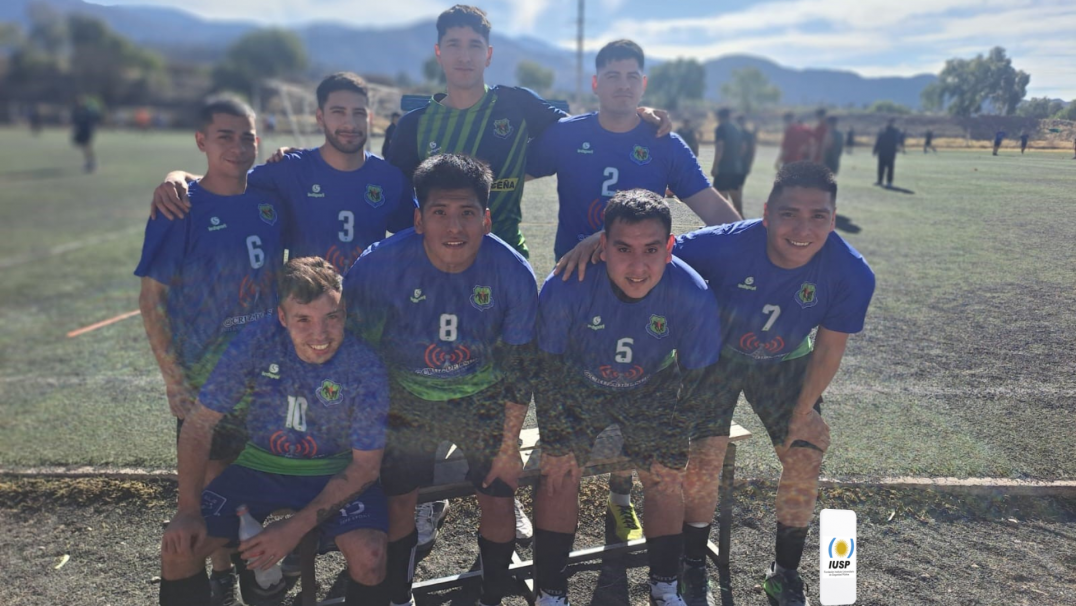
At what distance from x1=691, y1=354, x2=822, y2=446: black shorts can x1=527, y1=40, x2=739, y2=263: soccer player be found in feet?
2.60

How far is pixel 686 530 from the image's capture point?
116 inches

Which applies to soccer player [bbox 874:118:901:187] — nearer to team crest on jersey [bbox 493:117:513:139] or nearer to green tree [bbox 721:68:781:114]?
team crest on jersey [bbox 493:117:513:139]

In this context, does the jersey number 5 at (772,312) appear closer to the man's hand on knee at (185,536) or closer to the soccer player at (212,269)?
the soccer player at (212,269)

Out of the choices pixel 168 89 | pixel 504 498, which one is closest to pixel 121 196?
pixel 504 498

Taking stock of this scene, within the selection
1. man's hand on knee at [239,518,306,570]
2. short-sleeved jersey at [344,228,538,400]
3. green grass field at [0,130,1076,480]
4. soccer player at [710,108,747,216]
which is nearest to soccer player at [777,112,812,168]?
soccer player at [710,108,747,216]

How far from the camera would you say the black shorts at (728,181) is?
34.1ft

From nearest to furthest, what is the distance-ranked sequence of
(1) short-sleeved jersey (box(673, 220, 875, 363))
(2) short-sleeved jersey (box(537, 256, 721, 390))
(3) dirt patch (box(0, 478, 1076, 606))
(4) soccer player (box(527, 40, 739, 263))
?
(2) short-sleeved jersey (box(537, 256, 721, 390)) → (1) short-sleeved jersey (box(673, 220, 875, 363)) → (3) dirt patch (box(0, 478, 1076, 606)) → (4) soccer player (box(527, 40, 739, 263))

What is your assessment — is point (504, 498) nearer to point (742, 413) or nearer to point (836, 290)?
point (836, 290)

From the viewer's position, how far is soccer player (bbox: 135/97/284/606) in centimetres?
286

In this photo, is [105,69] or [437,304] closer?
[437,304]

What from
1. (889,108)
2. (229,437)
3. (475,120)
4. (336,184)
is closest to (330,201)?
(336,184)

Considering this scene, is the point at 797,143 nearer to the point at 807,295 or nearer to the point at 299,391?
the point at 807,295

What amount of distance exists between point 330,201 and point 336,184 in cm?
9

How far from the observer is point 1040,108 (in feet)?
12.3
